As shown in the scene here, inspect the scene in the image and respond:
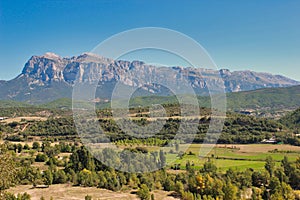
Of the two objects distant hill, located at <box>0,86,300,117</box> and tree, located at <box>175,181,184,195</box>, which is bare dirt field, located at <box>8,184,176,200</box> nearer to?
tree, located at <box>175,181,184,195</box>

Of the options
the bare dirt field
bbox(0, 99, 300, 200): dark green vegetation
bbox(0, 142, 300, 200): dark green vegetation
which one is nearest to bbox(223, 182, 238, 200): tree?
bbox(0, 99, 300, 200): dark green vegetation

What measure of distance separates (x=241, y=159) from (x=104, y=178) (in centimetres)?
2130

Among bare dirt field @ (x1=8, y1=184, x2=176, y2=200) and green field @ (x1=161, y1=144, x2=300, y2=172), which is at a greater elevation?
green field @ (x1=161, y1=144, x2=300, y2=172)

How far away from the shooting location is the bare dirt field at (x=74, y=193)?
78.7ft

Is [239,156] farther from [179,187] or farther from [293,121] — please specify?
[293,121]

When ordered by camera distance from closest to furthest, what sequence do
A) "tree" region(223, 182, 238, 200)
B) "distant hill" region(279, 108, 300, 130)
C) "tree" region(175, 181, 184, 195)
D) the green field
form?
"tree" region(223, 182, 238, 200) < "tree" region(175, 181, 184, 195) < the green field < "distant hill" region(279, 108, 300, 130)

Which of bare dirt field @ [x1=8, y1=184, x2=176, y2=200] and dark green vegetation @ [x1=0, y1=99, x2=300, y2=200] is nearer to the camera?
dark green vegetation @ [x1=0, y1=99, x2=300, y2=200]

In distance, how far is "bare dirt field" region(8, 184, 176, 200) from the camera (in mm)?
23994

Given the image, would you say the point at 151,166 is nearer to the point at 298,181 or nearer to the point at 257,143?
the point at 298,181

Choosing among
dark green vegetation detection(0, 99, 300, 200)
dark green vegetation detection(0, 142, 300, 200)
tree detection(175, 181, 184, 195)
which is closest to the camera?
dark green vegetation detection(0, 99, 300, 200)

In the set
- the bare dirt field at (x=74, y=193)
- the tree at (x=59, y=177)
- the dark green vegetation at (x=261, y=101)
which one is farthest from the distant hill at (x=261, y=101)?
the bare dirt field at (x=74, y=193)

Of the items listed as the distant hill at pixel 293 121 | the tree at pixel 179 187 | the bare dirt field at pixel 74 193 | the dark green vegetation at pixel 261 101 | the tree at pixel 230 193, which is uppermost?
the dark green vegetation at pixel 261 101

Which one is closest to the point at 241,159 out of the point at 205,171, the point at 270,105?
the point at 205,171

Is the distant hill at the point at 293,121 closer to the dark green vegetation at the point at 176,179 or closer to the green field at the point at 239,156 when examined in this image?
the green field at the point at 239,156
